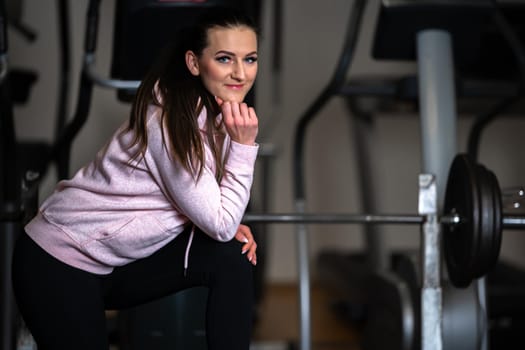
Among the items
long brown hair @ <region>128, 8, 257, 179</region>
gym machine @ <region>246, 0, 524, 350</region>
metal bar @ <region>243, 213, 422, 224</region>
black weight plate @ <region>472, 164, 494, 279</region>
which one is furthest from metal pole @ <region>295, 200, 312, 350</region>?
long brown hair @ <region>128, 8, 257, 179</region>

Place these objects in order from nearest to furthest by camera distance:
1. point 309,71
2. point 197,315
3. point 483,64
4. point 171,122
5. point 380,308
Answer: point 171,122, point 197,315, point 380,308, point 483,64, point 309,71

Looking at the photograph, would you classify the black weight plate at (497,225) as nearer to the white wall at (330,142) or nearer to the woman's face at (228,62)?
the woman's face at (228,62)

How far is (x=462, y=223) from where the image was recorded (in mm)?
1377

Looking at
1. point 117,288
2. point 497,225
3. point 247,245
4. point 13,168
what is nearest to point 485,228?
point 497,225

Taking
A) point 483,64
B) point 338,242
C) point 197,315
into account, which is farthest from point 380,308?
point 338,242

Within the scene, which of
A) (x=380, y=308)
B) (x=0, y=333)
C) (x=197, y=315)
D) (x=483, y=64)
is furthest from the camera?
(x=483, y=64)

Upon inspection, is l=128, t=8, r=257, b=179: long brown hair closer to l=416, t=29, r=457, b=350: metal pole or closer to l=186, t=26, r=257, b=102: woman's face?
l=186, t=26, r=257, b=102: woman's face

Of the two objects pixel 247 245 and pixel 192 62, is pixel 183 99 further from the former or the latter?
pixel 247 245

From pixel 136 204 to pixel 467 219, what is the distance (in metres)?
0.66

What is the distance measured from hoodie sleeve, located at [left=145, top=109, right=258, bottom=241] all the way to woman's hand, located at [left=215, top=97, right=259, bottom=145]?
1 cm

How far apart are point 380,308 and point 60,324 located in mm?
1120

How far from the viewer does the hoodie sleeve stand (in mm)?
1009

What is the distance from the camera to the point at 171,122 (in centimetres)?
102

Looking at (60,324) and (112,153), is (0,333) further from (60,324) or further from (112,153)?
(112,153)
